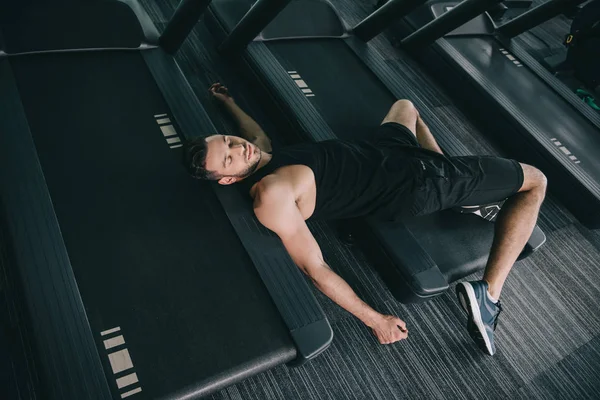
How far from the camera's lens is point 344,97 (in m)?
2.39

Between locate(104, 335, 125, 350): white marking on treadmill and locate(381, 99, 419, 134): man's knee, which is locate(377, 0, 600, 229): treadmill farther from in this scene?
locate(104, 335, 125, 350): white marking on treadmill

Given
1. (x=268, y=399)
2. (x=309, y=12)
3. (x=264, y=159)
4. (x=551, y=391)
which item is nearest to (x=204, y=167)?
(x=264, y=159)

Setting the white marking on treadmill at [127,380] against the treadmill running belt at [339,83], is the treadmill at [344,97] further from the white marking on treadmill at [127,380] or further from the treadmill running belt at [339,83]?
the white marking on treadmill at [127,380]

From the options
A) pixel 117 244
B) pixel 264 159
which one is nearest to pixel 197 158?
pixel 264 159

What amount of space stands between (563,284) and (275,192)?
1799 mm

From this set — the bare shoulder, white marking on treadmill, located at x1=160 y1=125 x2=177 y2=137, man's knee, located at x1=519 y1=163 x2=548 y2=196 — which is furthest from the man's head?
man's knee, located at x1=519 y1=163 x2=548 y2=196

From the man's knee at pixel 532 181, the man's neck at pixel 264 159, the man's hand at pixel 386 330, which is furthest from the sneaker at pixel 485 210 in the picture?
the man's neck at pixel 264 159

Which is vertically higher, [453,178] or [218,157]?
[218,157]

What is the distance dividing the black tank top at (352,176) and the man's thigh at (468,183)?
3.0 inches

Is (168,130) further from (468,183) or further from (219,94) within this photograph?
(468,183)

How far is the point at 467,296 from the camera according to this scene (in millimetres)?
1855

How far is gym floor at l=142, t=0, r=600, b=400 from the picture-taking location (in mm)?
1798

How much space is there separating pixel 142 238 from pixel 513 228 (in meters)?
1.59

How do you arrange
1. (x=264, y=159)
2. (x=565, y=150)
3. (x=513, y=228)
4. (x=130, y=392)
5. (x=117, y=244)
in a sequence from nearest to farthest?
(x=130, y=392) → (x=117, y=244) → (x=264, y=159) → (x=513, y=228) → (x=565, y=150)
